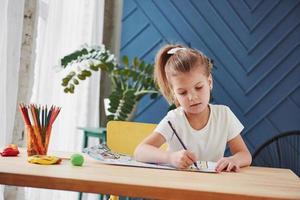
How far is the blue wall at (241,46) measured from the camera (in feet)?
10.8

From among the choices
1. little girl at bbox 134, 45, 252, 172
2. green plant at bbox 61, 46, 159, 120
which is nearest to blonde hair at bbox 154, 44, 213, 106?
little girl at bbox 134, 45, 252, 172

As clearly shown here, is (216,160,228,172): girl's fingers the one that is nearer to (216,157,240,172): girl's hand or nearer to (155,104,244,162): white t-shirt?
(216,157,240,172): girl's hand

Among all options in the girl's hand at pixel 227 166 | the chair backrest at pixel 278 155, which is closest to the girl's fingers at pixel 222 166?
the girl's hand at pixel 227 166

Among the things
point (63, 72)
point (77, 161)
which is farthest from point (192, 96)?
point (63, 72)

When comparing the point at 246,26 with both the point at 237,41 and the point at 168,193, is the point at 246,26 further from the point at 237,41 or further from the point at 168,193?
the point at 168,193

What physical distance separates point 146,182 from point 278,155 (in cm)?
149

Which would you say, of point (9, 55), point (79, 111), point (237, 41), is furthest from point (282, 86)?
point (9, 55)

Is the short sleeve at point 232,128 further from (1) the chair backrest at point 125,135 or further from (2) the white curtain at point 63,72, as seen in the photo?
(2) the white curtain at point 63,72

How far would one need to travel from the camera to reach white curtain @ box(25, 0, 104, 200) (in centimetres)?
239

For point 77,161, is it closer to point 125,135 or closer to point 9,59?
point 125,135

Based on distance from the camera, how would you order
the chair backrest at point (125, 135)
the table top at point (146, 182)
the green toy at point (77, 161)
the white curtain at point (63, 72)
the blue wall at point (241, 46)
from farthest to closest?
the blue wall at point (241, 46), the white curtain at point (63, 72), the chair backrest at point (125, 135), the green toy at point (77, 161), the table top at point (146, 182)

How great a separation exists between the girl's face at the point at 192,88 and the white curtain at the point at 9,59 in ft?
2.53

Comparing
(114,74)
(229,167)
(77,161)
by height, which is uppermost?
(114,74)

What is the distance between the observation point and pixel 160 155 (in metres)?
1.33
